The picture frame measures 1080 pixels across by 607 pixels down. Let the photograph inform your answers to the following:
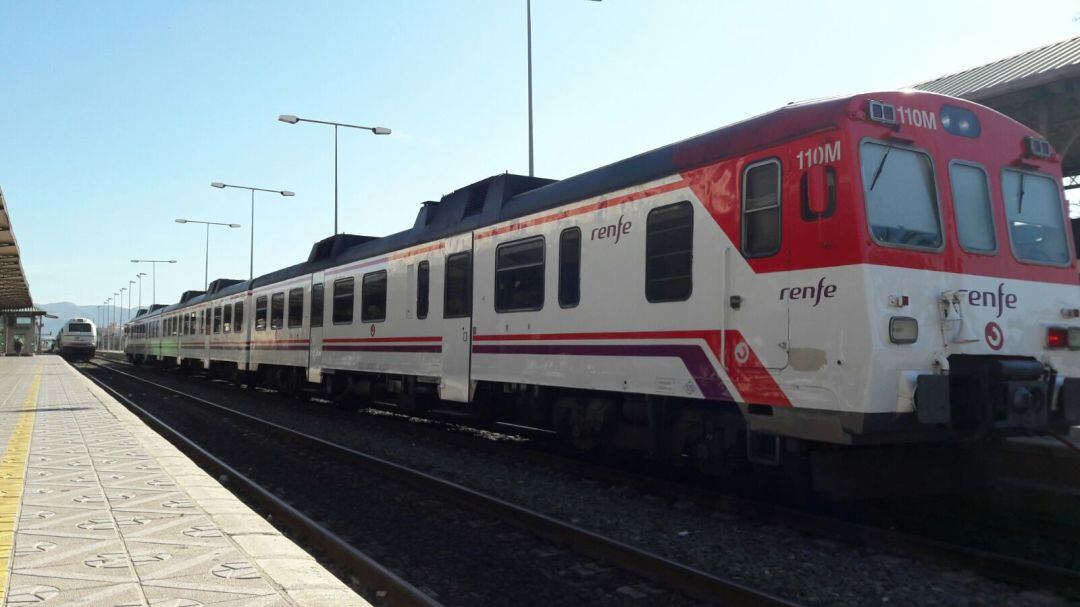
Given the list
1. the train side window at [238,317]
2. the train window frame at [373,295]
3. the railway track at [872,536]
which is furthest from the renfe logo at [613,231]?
the train side window at [238,317]

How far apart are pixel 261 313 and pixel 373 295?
7572 mm

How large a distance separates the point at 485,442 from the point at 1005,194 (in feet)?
21.6

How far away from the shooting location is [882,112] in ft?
19.1

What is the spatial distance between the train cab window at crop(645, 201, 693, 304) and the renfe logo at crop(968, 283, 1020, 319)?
2.13m

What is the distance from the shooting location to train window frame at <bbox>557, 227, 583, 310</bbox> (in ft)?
27.5

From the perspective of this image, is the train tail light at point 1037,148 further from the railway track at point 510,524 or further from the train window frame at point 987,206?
the railway track at point 510,524

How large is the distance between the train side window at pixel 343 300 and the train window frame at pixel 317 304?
0.77 m

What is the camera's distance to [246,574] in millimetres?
4039

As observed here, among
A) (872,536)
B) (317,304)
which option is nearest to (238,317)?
(317,304)

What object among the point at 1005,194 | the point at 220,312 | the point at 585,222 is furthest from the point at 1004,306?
the point at 220,312

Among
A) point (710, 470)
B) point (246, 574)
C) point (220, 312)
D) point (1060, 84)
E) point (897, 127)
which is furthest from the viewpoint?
point (220, 312)

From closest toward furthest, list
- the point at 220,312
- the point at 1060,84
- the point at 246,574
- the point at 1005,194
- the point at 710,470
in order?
the point at 246,574
the point at 1005,194
the point at 710,470
the point at 1060,84
the point at 220,312

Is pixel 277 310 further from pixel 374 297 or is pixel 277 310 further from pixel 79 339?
pixel 79 339

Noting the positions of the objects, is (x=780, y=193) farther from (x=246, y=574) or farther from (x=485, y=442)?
(x=485, y=442)
